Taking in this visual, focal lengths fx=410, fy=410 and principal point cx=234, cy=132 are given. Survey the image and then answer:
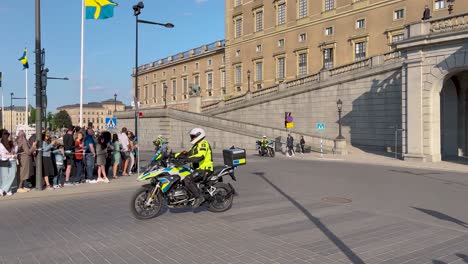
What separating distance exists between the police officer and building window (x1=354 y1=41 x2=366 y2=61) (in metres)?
38.0

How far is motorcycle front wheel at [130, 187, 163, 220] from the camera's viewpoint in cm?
830

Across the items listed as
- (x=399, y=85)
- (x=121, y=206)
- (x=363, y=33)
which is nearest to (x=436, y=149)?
(x=399, y=85)

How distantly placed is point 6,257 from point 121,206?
4025mm

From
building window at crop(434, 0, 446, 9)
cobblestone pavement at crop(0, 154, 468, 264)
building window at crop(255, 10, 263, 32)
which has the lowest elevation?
cobblestone pavement at crop(0, 154, 468, 264)

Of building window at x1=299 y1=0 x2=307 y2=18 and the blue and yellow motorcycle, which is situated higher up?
building window at x1=299 y1=0 x2=307 y2=18

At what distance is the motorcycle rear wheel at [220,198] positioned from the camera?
30.0ft

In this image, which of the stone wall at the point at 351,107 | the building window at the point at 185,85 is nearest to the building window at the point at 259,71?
the stone wall at the point at 351,107

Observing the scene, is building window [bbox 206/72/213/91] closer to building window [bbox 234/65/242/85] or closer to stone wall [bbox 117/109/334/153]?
building window [bbox 234/65/242/85]

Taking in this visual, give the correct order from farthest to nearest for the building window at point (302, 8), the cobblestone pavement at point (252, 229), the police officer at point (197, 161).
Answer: the building window at point (302, 8)
the police officer at point (197, 161)
the cobblestone pavement at point (252, 229)

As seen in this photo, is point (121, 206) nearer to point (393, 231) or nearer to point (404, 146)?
point (393, 231)

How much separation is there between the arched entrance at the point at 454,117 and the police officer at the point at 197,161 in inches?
878

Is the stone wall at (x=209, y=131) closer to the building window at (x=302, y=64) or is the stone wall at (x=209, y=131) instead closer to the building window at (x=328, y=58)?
the building window at (x=302, y=64)

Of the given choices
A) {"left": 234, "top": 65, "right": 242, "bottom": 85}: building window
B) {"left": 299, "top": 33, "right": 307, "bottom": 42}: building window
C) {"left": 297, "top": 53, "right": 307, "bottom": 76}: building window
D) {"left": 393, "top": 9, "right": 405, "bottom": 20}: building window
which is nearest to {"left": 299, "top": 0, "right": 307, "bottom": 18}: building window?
{"left": 299, "top": 33, "right": 307, "bottom": 42}: building window

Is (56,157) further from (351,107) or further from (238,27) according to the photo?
(238,27)
